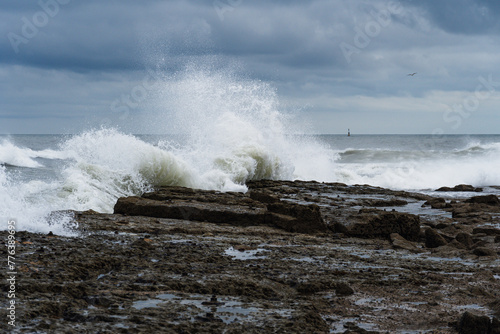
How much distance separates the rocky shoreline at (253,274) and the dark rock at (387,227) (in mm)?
16

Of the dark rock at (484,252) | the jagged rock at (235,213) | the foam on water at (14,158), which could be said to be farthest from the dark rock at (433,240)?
the foam on water at (14,158)

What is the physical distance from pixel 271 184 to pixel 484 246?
9719 mm

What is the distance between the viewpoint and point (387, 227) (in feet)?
A: 27.9

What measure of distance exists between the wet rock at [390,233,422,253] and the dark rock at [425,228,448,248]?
8.2 inches

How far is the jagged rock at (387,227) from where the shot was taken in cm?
843

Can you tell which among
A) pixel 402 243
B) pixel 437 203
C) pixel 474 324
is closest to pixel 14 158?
pixel 437 203

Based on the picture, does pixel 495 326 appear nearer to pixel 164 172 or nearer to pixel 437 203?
pixel 437 203

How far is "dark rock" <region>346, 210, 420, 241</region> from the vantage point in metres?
8.43

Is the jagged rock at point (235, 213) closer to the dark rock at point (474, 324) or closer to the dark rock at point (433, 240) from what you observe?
the dark rock at point (433, 240)

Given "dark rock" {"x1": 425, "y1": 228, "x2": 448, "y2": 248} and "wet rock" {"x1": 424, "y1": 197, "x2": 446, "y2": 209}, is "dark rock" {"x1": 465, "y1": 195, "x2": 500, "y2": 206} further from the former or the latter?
"dark rock" {"x1": 425, "y1": 228, "x2": 448, "y2": 248}

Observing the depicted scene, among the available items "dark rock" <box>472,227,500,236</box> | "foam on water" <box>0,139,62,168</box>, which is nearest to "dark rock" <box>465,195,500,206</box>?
"dark rock" <box>472,227,500,236</box>

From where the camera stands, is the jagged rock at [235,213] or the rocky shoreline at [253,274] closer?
the rocky shoreline at [253,274]

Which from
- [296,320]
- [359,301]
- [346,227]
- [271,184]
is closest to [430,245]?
[346,227]

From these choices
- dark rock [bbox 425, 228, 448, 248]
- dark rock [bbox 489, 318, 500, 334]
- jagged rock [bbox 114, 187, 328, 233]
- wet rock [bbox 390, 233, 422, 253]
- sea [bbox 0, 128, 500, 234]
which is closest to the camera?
dark rock [bbox 489, 318, 500, 334]
